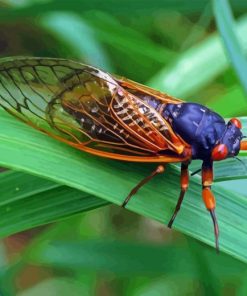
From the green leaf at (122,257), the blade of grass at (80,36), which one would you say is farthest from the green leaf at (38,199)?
the blade of grass at (80,36)

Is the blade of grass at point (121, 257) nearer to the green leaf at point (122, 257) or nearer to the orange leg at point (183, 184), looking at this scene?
the green leaf at point (122, 257)

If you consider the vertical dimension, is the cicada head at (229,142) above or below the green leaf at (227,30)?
below

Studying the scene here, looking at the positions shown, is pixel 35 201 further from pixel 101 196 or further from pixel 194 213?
pixel 194 213

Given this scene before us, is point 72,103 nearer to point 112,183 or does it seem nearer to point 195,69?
point 112,183

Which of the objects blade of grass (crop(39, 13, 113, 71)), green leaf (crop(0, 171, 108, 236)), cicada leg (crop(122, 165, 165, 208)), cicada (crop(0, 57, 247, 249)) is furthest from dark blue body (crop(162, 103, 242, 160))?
blade of grass (crop(39, 13, 113, 71))

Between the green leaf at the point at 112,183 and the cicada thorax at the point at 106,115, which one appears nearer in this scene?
the green leaf at the point at 112,183

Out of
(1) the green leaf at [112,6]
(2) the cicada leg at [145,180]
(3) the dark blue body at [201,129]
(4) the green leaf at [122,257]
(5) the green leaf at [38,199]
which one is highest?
(1) the green leaf at [112,6]

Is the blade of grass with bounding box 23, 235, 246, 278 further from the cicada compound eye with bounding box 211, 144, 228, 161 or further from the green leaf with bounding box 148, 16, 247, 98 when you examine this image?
the green leaf with bounding box 148, 16, 247, 98

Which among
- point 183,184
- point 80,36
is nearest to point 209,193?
point 183,184

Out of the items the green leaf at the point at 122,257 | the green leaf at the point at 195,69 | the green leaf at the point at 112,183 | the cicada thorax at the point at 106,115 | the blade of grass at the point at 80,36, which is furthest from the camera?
the blade of grass at the point at 80,36
